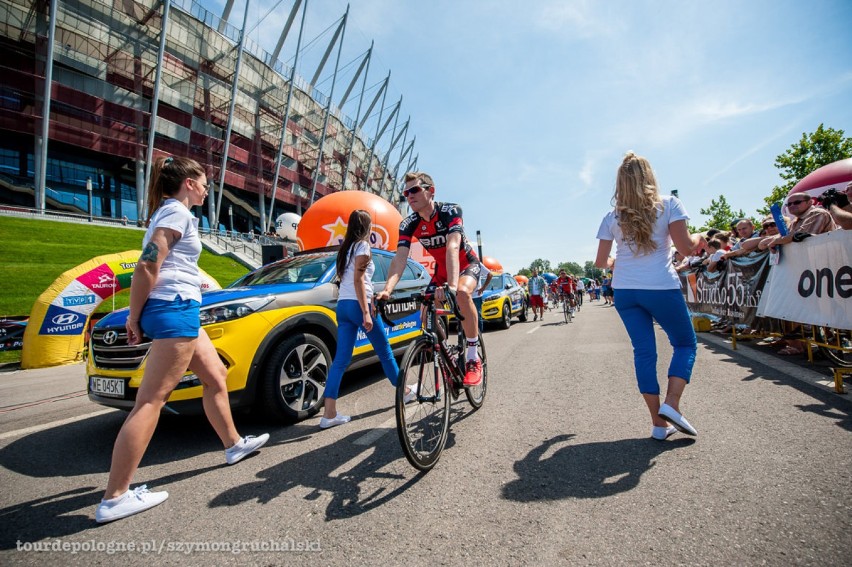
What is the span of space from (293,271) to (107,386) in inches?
81.9

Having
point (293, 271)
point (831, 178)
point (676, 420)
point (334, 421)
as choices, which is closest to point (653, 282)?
point (676, 420)

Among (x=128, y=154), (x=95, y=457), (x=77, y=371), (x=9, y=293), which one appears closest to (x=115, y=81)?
(x=128, y=154)

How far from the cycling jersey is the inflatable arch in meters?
5.25

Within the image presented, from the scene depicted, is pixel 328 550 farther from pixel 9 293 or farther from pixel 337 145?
pixel 337 145

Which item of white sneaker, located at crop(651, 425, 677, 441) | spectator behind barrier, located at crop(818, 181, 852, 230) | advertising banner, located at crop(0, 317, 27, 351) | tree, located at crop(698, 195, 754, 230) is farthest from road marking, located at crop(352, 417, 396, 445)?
tree, located at crop(698, 195, 754, 230)

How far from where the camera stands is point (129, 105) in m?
29.5

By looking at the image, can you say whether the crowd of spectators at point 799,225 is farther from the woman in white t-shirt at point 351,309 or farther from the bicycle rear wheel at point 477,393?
the woman in white t-shirt at point 351,309

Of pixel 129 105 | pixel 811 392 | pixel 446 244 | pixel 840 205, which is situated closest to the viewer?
pixel 446 244

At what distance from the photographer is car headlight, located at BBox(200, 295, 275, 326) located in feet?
10.3

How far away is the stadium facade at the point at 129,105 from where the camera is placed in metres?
25.3

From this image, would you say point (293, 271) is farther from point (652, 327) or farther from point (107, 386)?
point (652, 327)

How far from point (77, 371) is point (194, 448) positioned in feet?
19.4

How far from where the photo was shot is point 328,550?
1.76 m

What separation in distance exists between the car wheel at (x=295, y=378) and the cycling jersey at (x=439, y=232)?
133 cm
